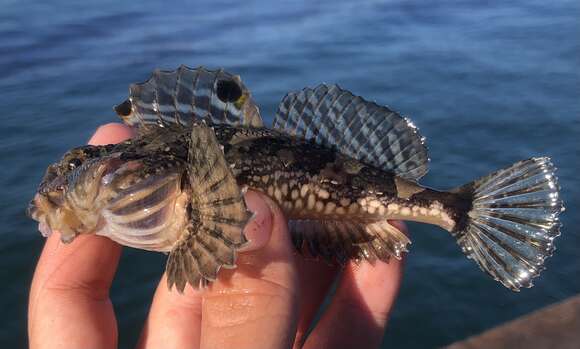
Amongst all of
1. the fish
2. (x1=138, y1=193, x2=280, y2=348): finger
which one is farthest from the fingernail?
(x1=138, y1=193, x2=280, y2=348): finger

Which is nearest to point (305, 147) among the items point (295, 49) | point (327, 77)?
point (327, 77)

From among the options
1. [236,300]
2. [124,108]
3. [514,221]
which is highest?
[124,108]

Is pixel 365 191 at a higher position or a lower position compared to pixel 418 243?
higher

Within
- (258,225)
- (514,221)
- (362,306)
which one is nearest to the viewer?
(258,225)

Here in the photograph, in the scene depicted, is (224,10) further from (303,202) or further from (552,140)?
(303,202)

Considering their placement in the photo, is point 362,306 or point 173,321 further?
point 362,306

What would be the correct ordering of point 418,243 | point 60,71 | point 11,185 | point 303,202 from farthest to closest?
point 60,71 → point 11,185 → point 418,243 → point 303,202

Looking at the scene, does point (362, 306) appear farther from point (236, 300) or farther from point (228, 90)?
point (228, 90)

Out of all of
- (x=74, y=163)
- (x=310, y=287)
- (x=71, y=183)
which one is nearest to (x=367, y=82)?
(x=310, y=287)
